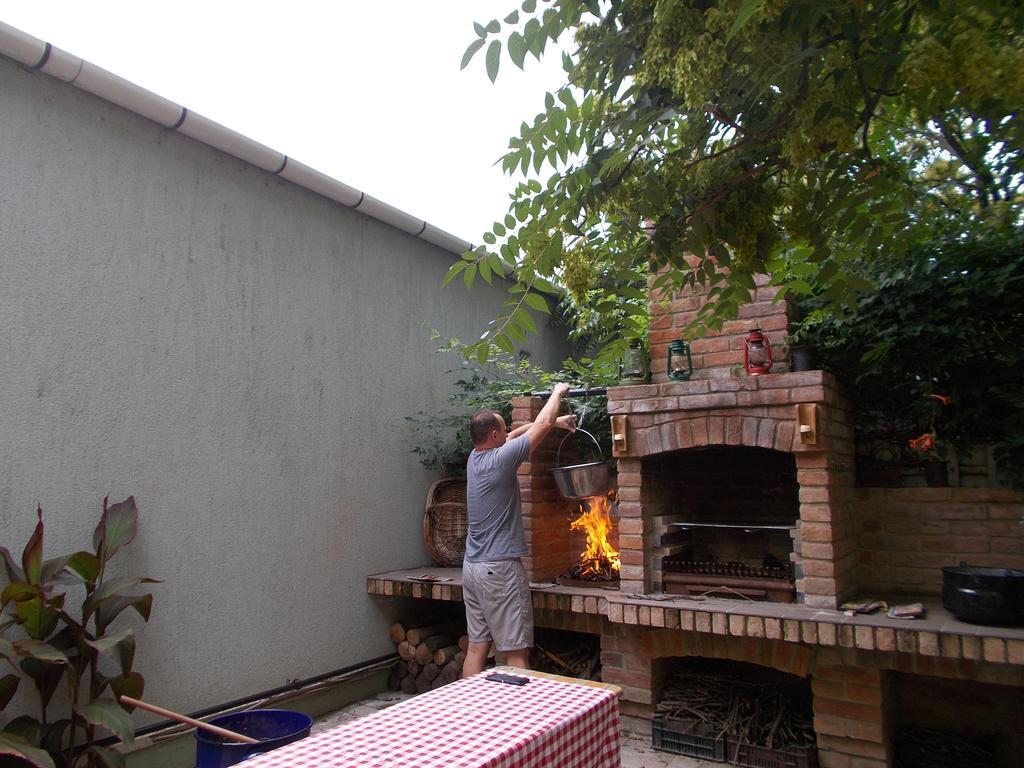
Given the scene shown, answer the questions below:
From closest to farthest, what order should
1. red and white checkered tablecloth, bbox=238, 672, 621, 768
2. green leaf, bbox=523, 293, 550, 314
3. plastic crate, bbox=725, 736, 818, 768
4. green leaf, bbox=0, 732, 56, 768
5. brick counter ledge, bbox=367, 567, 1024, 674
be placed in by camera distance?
1. red and white checkered tablecloth, bbox=238, 672, 621, 768
2. green leaf, bbox=523, 293, 550, 314
3. green leaf, bbox=0, 732, 56, 768
4. brick counter ledge, bbox=367, 567, 1024, 674
5. plastic crate, bbox=725, 736, 818, 768

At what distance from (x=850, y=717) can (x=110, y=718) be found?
374 centimetres

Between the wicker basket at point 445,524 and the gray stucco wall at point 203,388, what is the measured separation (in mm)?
168

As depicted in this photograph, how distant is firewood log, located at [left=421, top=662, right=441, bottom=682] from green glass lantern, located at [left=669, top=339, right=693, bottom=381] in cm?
286

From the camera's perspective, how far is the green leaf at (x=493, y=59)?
6.43 feet

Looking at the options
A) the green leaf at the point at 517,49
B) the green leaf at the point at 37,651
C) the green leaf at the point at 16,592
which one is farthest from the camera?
the green leaf at the point at 16,592

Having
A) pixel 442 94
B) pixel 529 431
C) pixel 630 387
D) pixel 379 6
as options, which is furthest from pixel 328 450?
pixel 379 6

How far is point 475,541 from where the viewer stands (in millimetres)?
4301

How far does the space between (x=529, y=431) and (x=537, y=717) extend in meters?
2.36

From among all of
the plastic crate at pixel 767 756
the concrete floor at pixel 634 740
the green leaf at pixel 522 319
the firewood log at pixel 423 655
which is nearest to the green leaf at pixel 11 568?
the concrete floor at pixel 634 740

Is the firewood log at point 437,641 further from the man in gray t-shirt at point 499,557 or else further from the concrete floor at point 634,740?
the man in gray t-shirt at point 499,557

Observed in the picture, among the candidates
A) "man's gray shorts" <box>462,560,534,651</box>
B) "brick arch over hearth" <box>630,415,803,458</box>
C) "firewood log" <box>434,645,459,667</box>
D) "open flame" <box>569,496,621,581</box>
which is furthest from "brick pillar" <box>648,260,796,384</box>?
"firewood log" <box>434,645,459,667</box>

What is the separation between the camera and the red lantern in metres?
4.02

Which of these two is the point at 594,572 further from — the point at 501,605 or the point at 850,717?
the point at 850,717

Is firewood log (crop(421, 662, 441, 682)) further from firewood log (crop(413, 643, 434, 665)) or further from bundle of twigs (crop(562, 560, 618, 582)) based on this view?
bundle of twigs (crop(562, 560, 618, 582))
